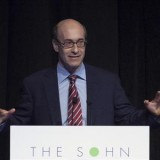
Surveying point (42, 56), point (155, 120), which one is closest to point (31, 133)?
point (155, 120)

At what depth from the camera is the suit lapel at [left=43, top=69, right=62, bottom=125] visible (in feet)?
8.32

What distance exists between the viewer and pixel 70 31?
2641 mm

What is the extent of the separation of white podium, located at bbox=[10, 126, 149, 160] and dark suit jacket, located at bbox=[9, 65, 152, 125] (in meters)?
0.60

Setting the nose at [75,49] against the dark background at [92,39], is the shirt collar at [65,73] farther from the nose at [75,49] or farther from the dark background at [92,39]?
the dark background at [92,39]

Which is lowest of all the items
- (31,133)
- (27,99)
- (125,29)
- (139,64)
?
(31,133)

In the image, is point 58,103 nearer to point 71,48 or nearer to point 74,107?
point 74,107

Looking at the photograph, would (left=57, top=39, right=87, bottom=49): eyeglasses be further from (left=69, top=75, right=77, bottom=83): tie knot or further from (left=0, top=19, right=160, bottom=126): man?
(left=69, top=75, right=77, bottom=83): tie knot

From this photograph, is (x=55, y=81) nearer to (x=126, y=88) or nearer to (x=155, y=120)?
(x=155, y=120)

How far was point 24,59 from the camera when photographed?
3.69 meters

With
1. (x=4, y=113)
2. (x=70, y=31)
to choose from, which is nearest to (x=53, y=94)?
(x=70, y=31)

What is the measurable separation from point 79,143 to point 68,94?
729mm

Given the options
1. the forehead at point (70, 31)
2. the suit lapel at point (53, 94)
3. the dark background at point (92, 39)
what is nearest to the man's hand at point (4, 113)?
the suit lapel at point (53, 94)

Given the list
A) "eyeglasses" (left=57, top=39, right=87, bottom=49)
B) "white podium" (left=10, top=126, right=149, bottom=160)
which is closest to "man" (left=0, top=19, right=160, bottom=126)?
"eyeglasses" (left=57, top=39, right=87, bottom=49)

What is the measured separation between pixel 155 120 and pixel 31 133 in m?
0.72
